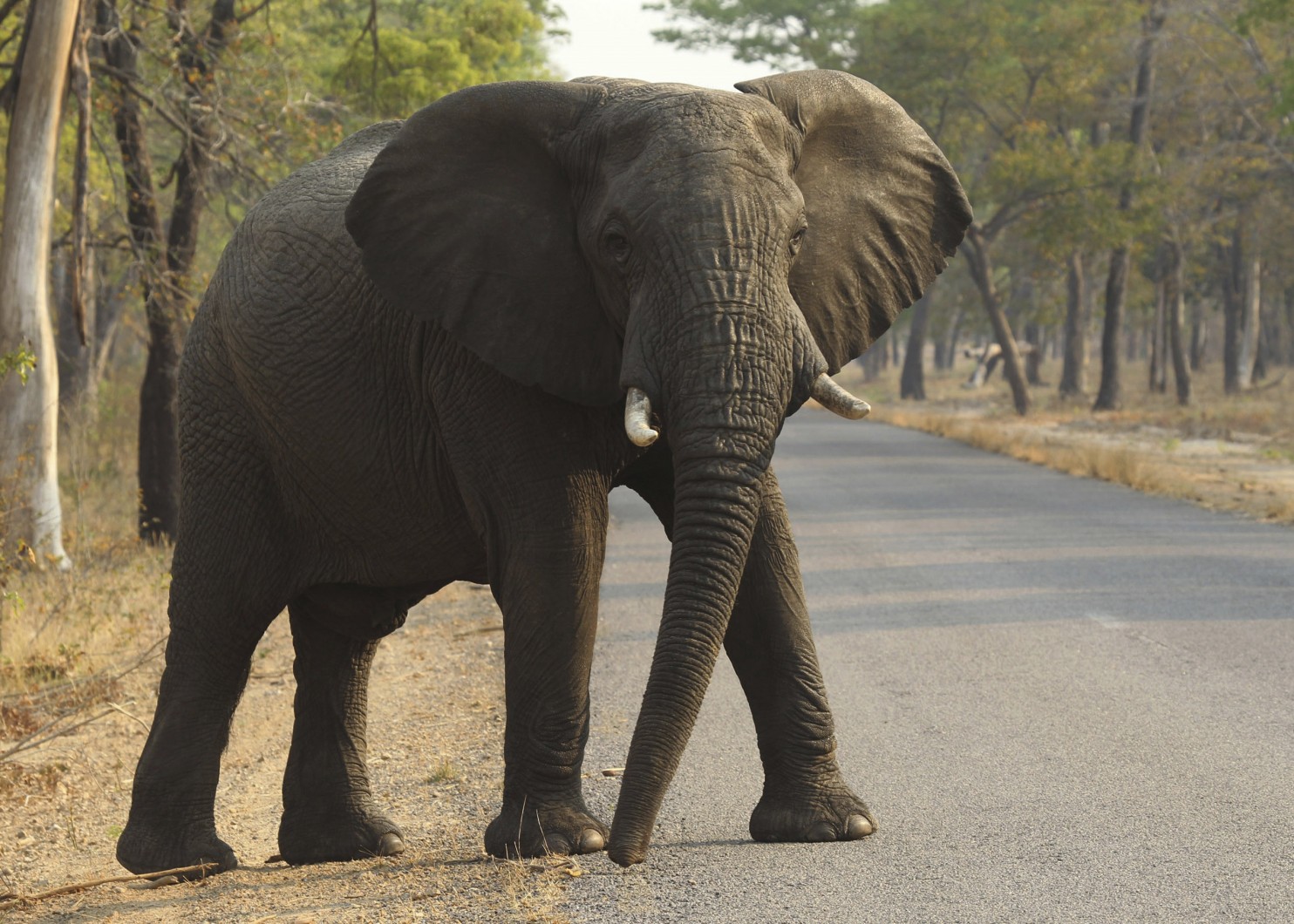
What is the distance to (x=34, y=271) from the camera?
1212 centimetres

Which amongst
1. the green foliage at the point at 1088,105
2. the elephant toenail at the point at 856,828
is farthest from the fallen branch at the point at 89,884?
the green foliage at the point at 1088,105

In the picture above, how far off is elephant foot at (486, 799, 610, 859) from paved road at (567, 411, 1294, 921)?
0.34 ft

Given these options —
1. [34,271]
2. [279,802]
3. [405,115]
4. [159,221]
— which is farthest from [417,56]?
[279,802]

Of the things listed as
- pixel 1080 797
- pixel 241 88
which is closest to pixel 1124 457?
pixel 241 88

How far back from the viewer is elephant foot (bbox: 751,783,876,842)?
5.60 m

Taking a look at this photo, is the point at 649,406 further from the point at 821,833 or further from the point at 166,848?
the point at 166,848

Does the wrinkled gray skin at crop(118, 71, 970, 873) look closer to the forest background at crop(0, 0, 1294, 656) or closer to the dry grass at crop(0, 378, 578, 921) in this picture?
the dry grass at crop(0, 378, 578, 921)

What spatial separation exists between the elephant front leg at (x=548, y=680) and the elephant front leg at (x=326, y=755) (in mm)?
1215

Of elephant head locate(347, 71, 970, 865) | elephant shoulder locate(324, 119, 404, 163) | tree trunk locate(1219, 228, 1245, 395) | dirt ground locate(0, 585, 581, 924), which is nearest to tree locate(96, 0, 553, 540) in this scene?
dirt ground locate(0, 585, 581, 924)

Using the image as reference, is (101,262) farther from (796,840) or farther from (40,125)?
(796,840)

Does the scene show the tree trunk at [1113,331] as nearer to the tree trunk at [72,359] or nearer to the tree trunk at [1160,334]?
the tree trunk at [1160,334]

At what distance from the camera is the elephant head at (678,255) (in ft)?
14.6

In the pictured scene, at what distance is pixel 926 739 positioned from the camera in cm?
747

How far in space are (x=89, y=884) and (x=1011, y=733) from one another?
3.94m
